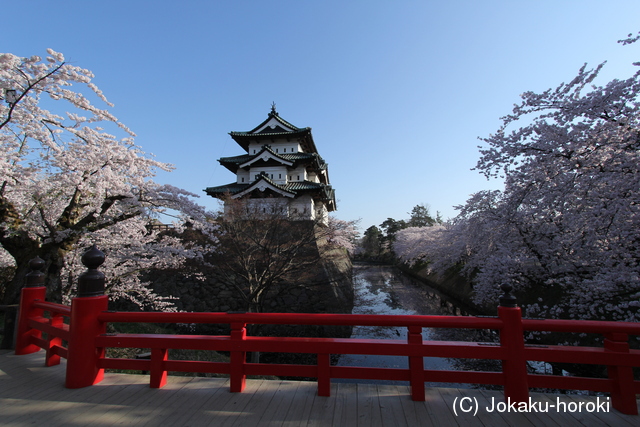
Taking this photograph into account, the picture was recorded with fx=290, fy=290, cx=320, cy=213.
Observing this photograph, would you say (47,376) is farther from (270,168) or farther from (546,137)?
(270,168)

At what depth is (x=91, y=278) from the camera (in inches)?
121

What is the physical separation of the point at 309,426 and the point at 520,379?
186 centimetres

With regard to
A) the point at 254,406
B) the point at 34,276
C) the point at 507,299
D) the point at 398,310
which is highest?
the point at 34,276

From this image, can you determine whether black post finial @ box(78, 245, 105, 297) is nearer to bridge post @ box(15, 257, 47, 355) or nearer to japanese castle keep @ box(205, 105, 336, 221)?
bridge post @ box(15, 257, 47, 355)

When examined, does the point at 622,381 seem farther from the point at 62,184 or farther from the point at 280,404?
the point at 62,184

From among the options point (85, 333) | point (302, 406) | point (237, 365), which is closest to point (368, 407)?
point (302, 406)

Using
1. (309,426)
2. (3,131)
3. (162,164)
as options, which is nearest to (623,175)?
(309,426)

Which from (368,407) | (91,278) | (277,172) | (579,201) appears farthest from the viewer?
(277,172)

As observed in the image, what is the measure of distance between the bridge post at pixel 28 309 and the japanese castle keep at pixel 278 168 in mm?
14143

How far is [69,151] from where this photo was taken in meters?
6.63

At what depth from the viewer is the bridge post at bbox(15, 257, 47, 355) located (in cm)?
402

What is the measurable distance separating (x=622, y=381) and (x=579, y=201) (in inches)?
211

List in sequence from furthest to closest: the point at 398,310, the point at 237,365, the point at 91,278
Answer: the point at 398,310
the point at 91,278
the point at 237,365

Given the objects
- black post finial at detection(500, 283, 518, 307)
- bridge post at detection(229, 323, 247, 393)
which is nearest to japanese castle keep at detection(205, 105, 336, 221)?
bridge post at detection(229, 323, 247, 393)
